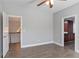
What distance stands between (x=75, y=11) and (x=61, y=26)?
4.77ft

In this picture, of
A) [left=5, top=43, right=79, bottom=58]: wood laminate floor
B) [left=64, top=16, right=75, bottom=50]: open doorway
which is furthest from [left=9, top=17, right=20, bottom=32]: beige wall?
[left=64, top=16, right=75, bottom=50]: open doorway

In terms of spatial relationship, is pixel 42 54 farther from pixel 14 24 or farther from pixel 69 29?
pixel 69 29

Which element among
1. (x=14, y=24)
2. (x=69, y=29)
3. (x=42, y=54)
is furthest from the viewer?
(x=69, y=29)

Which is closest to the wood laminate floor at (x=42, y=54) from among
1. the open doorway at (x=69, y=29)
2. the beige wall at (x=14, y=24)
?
the open doorway at (x=69, y=29)

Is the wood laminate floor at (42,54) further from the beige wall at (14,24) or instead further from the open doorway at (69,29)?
the beige wall at (14,24)

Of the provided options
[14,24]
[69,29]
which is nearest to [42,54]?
[14,24]

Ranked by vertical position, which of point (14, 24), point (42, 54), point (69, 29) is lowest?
point (42, 54)

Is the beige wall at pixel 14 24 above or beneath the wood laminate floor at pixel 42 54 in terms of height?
above

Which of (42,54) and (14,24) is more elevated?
(14,24)

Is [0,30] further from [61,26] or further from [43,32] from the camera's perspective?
[61,26]

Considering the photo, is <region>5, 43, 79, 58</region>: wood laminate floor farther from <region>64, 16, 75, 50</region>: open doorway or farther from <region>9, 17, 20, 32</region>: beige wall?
<region>9, 17, 20, 32</region>: beige wall

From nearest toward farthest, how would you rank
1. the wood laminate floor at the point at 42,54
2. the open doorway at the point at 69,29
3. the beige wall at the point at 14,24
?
the wood laminate floor at the point at 42,54 < the open doorway at the point at 69,29 < the beige wall at the point at 14,24

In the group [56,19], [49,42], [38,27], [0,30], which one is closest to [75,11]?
[56,19]

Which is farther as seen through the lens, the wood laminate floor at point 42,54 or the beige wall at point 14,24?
the beige wall at point 14,24
